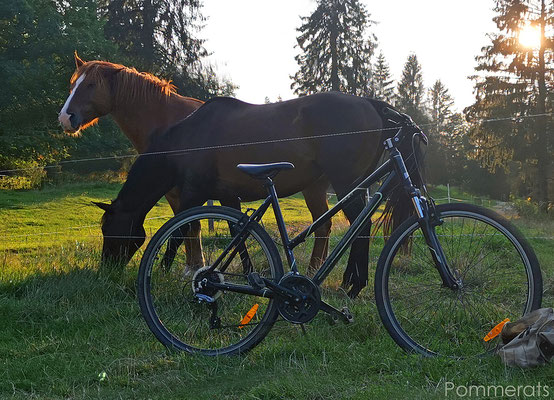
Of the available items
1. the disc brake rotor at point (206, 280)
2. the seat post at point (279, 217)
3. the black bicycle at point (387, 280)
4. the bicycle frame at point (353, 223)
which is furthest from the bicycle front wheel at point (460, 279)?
the disc brake rotor at point (206, 280)

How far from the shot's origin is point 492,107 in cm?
2269

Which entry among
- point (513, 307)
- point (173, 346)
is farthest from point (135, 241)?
point (513, 307)

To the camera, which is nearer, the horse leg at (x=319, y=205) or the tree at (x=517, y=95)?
the horse leg at (x=319, y=205)

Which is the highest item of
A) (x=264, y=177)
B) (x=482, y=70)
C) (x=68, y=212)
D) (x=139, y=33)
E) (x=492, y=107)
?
(x=139, y=33)

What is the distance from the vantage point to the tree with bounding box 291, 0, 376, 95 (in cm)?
3244

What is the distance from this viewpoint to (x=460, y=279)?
312 centimetres

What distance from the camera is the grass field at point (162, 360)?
2.65 metres

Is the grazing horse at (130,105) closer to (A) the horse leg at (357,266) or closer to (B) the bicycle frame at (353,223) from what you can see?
(A) the horse leg at (357,266)

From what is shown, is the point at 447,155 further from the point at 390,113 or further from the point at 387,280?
the point at 387,280

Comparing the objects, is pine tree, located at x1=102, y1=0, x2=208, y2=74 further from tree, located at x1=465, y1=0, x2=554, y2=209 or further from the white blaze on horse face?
the white blaze on horse face

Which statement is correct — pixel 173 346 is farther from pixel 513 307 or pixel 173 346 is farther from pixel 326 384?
pixel 513 307

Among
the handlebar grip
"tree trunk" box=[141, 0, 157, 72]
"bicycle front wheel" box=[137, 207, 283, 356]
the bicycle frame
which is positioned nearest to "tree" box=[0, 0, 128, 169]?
"tree trunk" box=[141, 0, 157, 72]

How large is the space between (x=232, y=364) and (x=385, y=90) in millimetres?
50071

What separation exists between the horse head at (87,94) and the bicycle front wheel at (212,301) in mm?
3164
